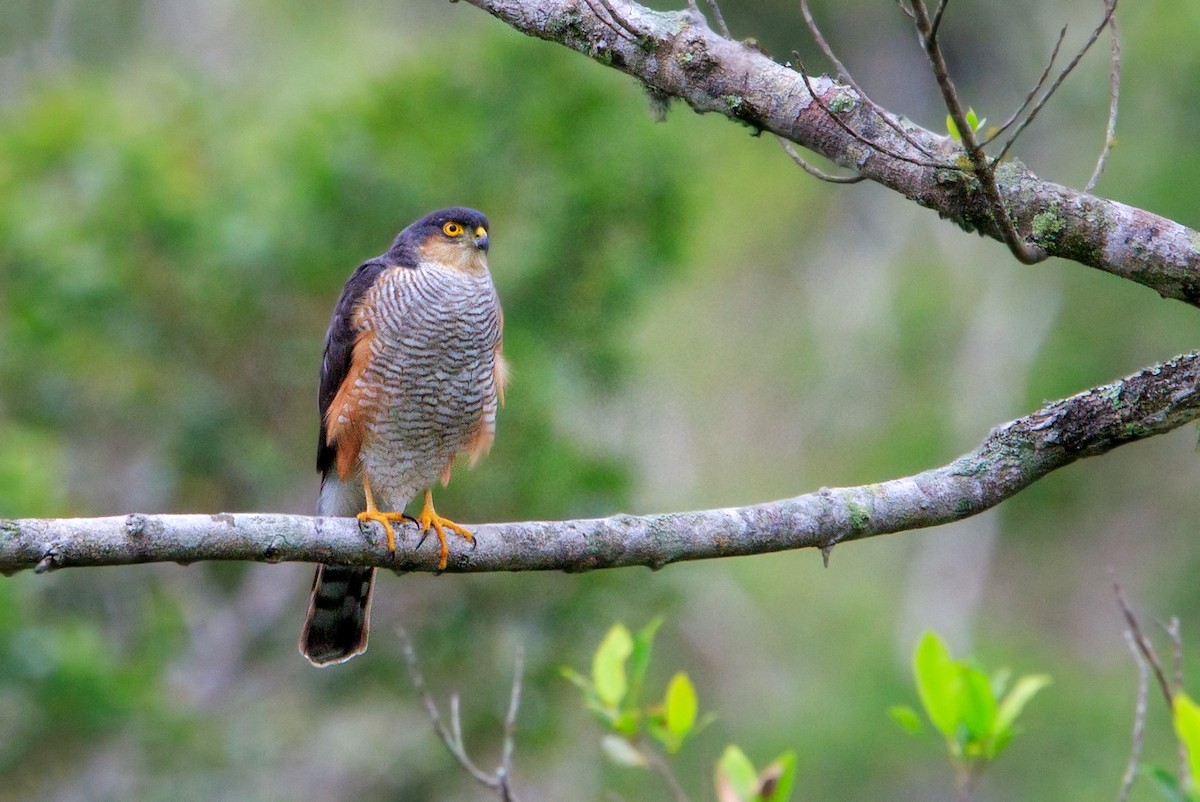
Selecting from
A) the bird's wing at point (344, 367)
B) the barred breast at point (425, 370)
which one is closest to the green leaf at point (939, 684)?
the barred breast at point (425, 370)

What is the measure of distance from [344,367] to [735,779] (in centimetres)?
217

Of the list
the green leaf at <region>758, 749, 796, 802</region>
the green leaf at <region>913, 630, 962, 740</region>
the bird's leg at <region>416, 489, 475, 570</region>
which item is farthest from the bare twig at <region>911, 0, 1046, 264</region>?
the bird's leg at <region>416, 489, 475, 570</region>

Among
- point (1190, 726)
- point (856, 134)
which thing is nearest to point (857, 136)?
point (856, 134)

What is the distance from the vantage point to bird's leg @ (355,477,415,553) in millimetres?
3688

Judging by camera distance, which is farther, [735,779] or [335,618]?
[335,618]

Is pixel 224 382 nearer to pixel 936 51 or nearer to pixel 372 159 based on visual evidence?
pixel 372 159

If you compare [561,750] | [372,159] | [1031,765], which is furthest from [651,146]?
[1031,765]

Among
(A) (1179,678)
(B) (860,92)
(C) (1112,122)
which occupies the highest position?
(C) (1112,122)

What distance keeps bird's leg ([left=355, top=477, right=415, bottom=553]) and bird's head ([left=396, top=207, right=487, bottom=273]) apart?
2.94 feet

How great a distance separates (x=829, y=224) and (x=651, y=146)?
25.4ft

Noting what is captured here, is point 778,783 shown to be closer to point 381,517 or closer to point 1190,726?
point 1190,726

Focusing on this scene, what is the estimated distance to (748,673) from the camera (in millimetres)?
12352

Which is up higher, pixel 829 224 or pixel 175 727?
Result: pixel 829 224

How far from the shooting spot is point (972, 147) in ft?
8.35
